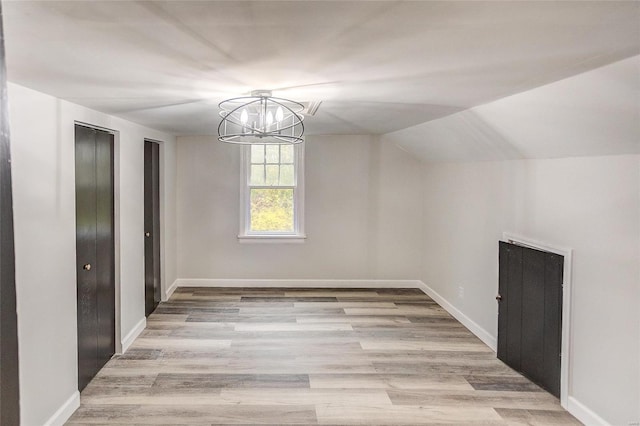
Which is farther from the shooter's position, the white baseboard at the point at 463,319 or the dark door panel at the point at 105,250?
the white baseboard at the point at 463,319

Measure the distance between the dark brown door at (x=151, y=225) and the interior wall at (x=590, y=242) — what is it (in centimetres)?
369

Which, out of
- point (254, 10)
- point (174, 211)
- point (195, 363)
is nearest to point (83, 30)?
point (254, 10)

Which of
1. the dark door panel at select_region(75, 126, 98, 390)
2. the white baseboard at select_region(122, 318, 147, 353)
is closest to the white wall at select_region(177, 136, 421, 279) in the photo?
the white baseboard at select_region(122, 318, 147, 353)

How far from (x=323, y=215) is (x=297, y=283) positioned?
3.45ft

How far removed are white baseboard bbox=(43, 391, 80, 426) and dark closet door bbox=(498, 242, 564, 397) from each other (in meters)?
3.40

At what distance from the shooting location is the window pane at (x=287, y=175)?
638 cm

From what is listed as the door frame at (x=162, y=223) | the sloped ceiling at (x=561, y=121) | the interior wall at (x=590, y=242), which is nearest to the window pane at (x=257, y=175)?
the door frame at (x=162, y=223)

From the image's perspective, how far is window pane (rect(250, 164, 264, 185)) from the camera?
6375 mm

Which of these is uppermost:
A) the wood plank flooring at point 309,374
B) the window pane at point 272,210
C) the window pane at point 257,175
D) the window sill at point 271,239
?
the window pane at point 257,175

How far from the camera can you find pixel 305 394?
335cm

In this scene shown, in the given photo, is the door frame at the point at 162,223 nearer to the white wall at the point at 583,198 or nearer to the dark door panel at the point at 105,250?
the dark door panel at the point at 105,250

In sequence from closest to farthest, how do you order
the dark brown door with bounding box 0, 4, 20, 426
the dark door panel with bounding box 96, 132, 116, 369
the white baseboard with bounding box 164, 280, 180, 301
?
the dark brown door with bounding box 0, 4, 20, 426
the dark door panel with bounding box 96, 132, 116, 369
the white baseboard with bounding box 164, 280, 180, 301

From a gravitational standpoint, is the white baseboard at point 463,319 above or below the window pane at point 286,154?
below

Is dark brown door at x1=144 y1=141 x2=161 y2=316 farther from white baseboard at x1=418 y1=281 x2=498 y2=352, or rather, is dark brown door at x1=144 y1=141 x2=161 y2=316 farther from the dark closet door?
the dark closet door
